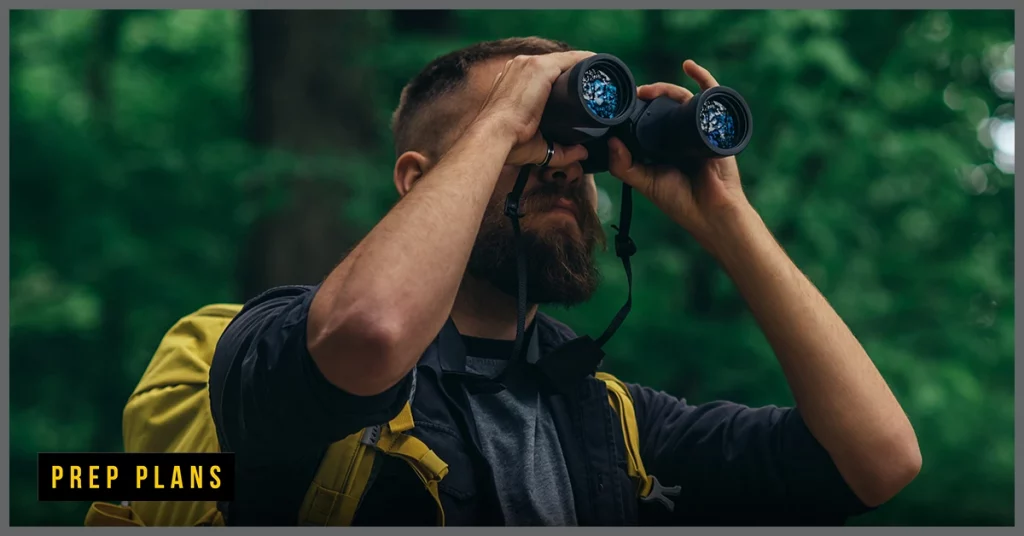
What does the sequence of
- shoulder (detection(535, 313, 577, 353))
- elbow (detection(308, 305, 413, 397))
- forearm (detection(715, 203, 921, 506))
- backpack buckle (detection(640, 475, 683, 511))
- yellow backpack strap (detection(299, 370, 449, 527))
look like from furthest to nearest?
shoulder (detection(535, 313, 577, 353)) → backpack buckle (detection(640, 475, 683, 511)) → forearm (detection(715, 203, 921, 506)) → yellow backpack strap (detection(299, 370, 449, 527)) → elbow (detection(308, 305, 413, 397))

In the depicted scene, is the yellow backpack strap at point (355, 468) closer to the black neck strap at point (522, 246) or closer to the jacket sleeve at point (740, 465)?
the black neck strap at point (522, 246)

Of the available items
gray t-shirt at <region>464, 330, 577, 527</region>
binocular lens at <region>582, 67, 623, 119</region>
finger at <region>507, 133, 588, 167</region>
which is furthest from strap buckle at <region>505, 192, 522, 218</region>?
gray t-shirt at <region>464, 330, 577, 527</region>

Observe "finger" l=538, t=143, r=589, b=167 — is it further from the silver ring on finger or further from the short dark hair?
the short dark hair

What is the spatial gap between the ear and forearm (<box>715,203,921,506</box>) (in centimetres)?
91

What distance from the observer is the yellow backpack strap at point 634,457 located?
2.67m

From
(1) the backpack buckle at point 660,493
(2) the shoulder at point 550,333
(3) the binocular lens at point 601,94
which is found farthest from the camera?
(2) the shoulder at point 550,333

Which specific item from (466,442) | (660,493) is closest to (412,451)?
(466,442)

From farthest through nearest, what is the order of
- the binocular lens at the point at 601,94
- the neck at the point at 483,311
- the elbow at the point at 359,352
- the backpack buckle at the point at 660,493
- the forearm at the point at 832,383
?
1. the neck at the point at 483,311
2. the backpack buckle at the point at 660,493
3. the forearm at the point at 832,383
4. the binocular lens at the point at 601,94
5. the elbow at the point at 359,352

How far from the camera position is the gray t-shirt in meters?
2.48

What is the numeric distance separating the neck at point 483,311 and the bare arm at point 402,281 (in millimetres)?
635

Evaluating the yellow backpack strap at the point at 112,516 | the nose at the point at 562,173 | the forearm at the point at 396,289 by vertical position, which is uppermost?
the nose at the point at 562,173

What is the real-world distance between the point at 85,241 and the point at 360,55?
2.26 metres

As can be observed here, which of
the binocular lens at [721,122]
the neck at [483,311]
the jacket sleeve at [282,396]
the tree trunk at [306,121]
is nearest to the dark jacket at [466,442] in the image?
the jacket sleeve at [282,396]

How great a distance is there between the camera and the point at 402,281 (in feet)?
6.44
